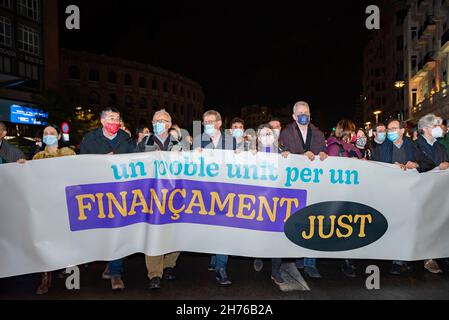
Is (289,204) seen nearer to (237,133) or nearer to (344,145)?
(237,133)

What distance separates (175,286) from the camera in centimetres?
450

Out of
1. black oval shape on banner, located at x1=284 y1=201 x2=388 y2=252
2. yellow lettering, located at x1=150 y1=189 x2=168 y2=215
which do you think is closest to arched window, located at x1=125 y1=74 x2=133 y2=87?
yellow lettering, located at x1=150 y1=189 x2=168 y2=215

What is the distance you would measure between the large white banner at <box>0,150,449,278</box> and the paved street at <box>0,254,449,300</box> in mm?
301

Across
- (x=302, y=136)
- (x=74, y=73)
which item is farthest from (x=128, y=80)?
(x=302, y=136)

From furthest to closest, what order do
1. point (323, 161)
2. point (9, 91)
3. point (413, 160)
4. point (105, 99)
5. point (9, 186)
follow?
point (105, 99)
point (9, 91)
point (413, 160)
point (323, 161)
point (9, 186)

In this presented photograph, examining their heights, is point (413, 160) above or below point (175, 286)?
above

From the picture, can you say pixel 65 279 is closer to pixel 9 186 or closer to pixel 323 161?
pixel 9 186

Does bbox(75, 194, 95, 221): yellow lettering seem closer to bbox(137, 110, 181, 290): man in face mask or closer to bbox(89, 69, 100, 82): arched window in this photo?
bbox(137, 110, 181, 290): man in face mask

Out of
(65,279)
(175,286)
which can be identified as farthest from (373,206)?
(65,279)

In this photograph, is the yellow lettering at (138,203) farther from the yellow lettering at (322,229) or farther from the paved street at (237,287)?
the yellow lettering at (322,229)

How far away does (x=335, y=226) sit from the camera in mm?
4598

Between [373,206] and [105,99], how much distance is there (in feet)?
207

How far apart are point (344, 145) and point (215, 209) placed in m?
2.88

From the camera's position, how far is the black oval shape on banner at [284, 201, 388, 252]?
4578mm
